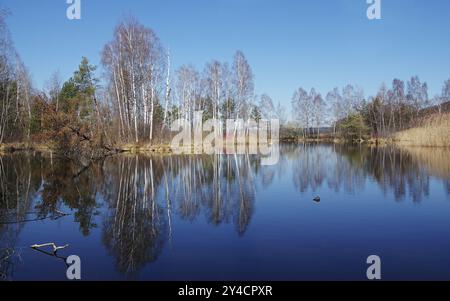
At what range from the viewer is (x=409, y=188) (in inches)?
504

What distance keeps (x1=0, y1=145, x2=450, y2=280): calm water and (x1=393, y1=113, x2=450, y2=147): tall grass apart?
70.5ft

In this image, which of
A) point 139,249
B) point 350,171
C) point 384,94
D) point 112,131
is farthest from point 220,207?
point 384,94

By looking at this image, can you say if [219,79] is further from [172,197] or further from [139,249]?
[139,249]

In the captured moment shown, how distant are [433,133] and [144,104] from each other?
27.0m

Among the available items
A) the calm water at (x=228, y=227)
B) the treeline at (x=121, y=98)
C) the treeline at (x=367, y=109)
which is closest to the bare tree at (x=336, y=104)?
the treeline at (x=367, y=109)

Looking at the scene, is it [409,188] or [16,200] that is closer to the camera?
[16,200]

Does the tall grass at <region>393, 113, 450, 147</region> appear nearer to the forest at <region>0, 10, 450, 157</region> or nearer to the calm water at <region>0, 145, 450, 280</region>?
the forest at <region>0, 10, 450, 157</region>

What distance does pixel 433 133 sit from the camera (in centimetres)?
3506

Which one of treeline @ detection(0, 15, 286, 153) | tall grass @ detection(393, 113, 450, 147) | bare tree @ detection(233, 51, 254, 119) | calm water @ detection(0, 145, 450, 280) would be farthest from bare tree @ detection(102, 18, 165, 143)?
tall grass @ detection(393, 113, 450, 147)

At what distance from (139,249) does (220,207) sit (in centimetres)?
374

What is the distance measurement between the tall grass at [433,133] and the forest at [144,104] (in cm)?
239

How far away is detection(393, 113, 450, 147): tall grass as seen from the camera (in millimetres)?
33438

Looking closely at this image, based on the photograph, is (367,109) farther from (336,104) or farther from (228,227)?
(228,227)

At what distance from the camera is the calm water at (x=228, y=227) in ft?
18.4
